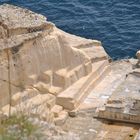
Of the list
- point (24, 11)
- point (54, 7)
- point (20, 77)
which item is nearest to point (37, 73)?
point (20, 77)

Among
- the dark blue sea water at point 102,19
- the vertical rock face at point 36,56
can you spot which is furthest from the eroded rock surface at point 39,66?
the dark blue sea water at point 102,19

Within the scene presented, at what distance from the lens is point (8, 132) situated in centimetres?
1872

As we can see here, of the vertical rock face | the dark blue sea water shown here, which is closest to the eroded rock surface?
the vertical rock face

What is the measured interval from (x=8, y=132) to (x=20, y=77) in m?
9.31

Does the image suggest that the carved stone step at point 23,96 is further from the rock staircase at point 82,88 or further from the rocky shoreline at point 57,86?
the rock staircase at point 82,88

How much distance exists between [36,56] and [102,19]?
20172mm

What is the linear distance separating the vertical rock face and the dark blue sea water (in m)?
12.6

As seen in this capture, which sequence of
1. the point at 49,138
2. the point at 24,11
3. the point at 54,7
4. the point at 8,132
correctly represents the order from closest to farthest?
1. the point at 8,132
2. the point at 49,138
3. the point at 24,11
4. the point at 54,7

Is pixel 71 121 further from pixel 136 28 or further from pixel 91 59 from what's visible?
A: pixel 136 28

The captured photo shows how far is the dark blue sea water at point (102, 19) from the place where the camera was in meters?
44.3

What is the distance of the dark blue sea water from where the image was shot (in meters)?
44.3

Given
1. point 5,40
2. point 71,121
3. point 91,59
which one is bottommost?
point 71,121

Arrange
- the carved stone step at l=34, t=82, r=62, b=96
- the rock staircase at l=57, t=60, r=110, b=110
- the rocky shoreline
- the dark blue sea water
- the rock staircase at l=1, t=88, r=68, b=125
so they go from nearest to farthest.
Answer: the rock staircase at l=1, t=88, r=68, b=125, the rocky shoreline, the carved stone step at l=34, t=82, r=62, b=96, the rock staircase at l=57, t=60, r=110, b=110, the dark blue sea water

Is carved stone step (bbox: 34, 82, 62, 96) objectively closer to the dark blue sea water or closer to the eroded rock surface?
the eroded rock surface
